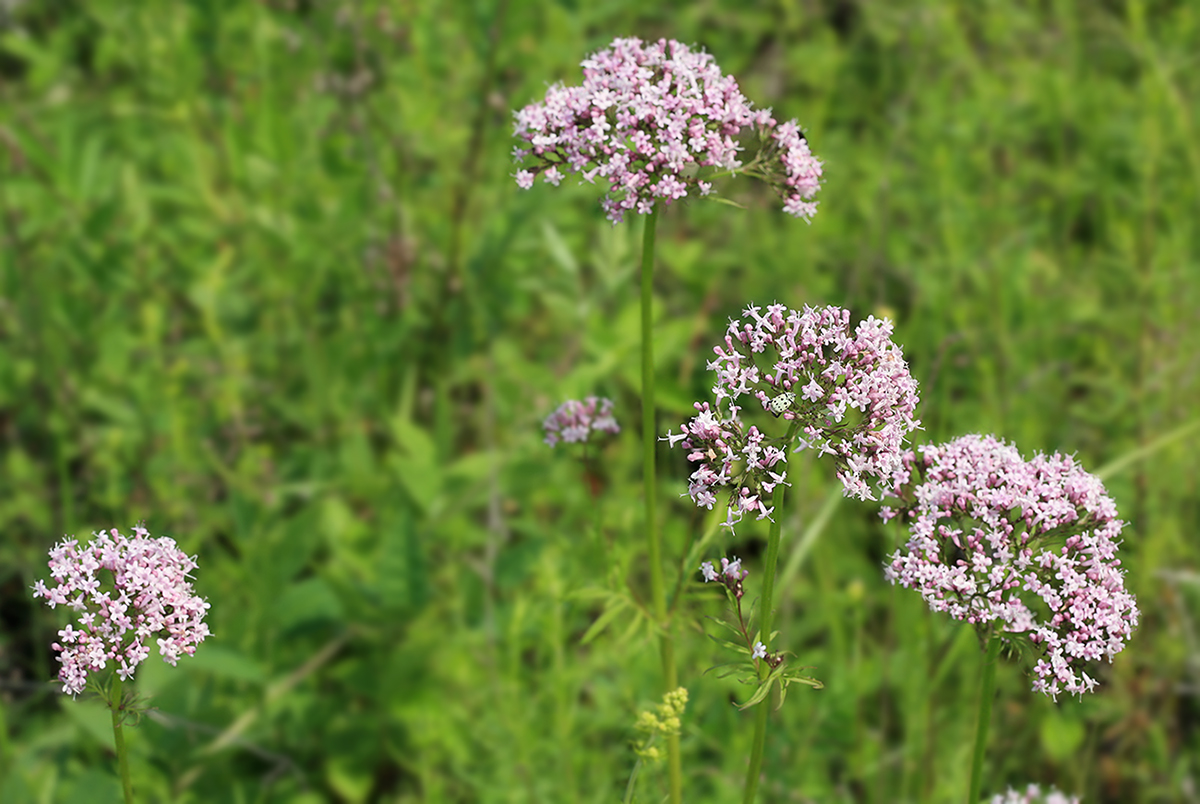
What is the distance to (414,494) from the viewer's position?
5.47m

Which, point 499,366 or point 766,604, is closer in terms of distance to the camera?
point 766,604

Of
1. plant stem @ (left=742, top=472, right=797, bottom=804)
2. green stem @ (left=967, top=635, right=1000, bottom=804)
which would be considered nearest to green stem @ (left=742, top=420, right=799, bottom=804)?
plant stem @ (left=742, top=472, right=797, bottom=804)

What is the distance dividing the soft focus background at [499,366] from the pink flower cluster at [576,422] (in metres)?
0.30

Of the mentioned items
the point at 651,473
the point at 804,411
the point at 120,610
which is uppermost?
the point at 651,473

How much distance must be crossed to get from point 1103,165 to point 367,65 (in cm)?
490

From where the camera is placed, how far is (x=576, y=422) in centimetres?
383

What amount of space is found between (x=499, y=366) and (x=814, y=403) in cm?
418

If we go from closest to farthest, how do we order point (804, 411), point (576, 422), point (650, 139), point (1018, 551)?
point (804, 411)
point (1018, 551)
point (650, 139)
point (576, 422)

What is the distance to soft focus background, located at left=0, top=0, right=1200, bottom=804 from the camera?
4785mm

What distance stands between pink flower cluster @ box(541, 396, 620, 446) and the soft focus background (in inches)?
11.9

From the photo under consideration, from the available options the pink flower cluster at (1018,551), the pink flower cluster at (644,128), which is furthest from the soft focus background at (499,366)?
the pink flower cluster at (1018,551)

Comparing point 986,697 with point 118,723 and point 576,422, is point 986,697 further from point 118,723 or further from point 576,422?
point 118,723

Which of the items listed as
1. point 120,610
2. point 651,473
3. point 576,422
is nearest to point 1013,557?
point 651,473

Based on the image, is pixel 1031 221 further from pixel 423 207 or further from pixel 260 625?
pixel 260 625
